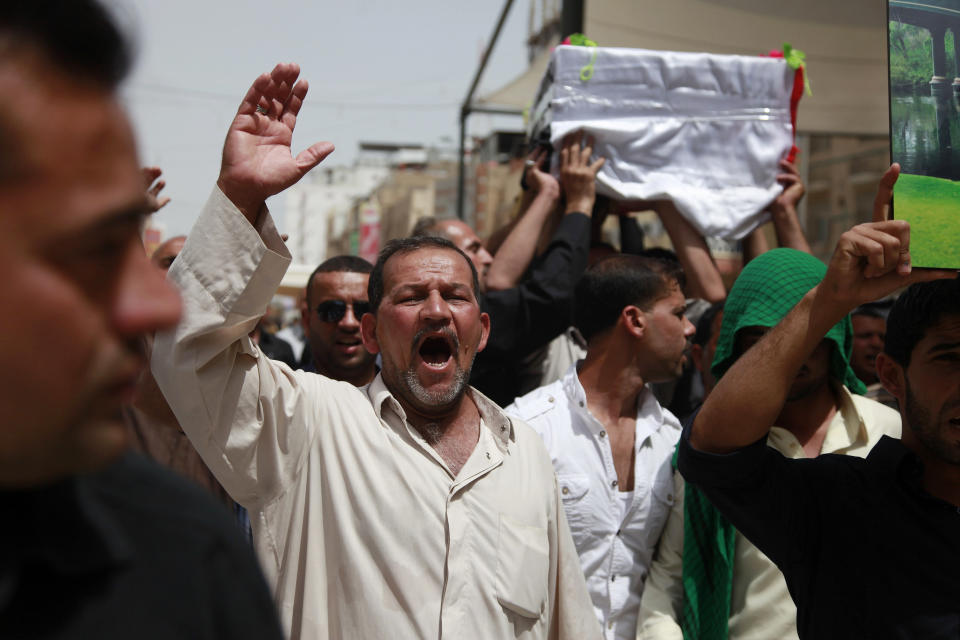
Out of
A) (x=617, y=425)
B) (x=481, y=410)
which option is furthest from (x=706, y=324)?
(x=481, y=410)

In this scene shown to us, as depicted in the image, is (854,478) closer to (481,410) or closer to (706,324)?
(481,410)

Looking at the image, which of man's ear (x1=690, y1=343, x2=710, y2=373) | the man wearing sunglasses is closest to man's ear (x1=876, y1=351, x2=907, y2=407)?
man's ear (x1=690, y1=343, x2=710, y2=373)

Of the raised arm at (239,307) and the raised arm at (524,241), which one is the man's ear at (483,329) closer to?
the raised arm at (239,307)

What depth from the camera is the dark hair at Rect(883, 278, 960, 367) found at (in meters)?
2.17

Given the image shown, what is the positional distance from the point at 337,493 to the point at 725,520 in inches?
50.7

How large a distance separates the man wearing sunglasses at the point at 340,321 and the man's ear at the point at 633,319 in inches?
50.8

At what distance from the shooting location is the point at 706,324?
4.44 meters

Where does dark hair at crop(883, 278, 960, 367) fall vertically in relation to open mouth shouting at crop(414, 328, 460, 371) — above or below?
above

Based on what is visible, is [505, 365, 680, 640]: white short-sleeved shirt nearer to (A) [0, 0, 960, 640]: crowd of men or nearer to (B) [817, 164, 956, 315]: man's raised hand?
(A) [0, 0, 960, 640]: crowd of men

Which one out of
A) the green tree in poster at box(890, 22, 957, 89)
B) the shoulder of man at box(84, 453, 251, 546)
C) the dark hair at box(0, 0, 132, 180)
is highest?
the dark hair at box(0, 0, 132, 180)

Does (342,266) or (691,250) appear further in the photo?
(342,266)

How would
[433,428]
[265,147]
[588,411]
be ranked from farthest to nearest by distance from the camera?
1. [588,411]
2. [433,428]
3. [265,147]

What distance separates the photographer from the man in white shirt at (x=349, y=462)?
6.41 ft

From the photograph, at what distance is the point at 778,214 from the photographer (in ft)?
13.0
